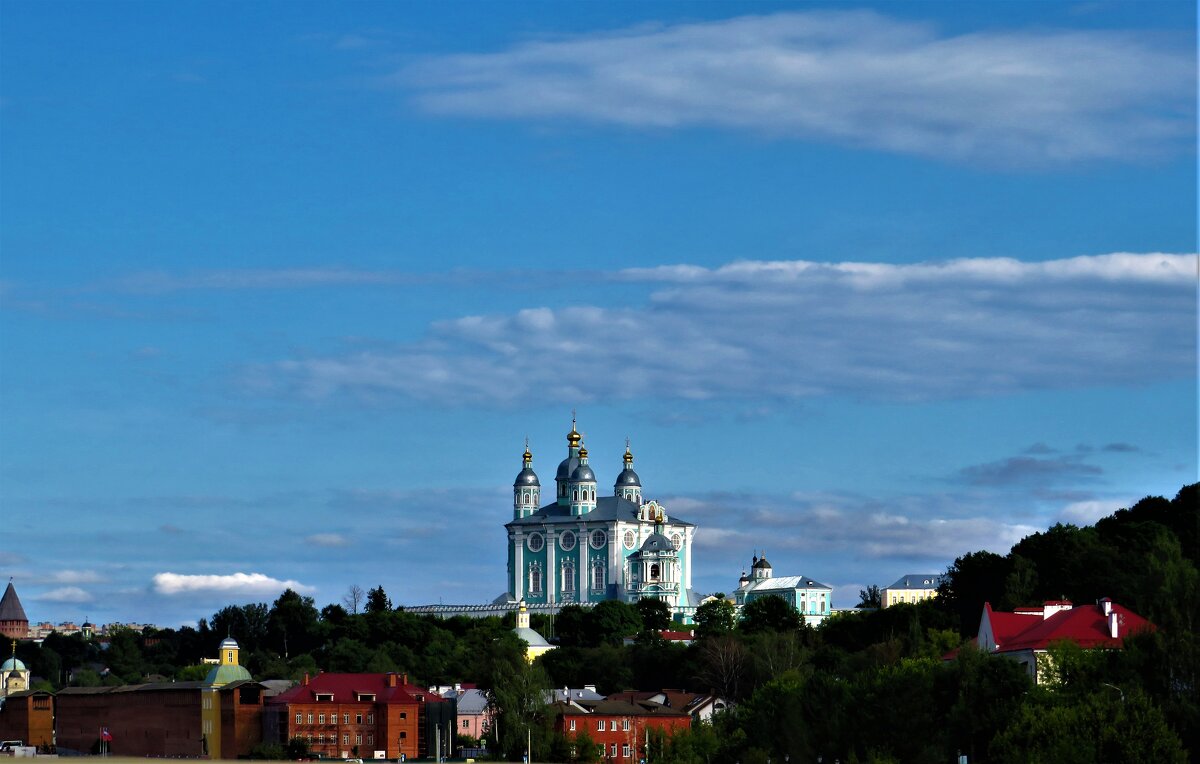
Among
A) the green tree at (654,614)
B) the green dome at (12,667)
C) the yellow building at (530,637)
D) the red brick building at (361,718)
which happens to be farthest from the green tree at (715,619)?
the green dome at (12,667)

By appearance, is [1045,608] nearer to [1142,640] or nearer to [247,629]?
[1142,640]

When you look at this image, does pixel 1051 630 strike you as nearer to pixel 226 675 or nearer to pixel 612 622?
pixel 226 675

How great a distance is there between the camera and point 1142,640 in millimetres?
63781

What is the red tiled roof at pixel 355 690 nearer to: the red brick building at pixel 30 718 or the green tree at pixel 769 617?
the red brick building at pixel 30 718

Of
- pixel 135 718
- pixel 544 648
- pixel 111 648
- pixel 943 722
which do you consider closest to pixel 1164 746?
pixel 943 722

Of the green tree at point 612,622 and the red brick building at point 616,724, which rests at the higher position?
the green tree at point 612,622

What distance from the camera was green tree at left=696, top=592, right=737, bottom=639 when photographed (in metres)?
155

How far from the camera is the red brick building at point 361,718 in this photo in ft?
373

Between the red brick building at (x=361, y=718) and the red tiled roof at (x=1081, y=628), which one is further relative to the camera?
the red brick building at (x=361, y=718)

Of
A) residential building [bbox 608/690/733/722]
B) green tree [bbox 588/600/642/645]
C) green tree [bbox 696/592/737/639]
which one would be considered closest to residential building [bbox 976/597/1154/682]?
residential building [bbox 608/690/733/722]

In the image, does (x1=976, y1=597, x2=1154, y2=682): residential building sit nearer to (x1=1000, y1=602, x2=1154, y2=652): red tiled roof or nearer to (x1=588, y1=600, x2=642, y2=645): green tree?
(x1=1000, y1=602, x2=1154, y2=652): red tiled roof

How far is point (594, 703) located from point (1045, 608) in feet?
100

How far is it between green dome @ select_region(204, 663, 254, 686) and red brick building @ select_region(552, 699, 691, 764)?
22.9 metres

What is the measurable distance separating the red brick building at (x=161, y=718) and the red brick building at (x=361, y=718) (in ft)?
10.8
